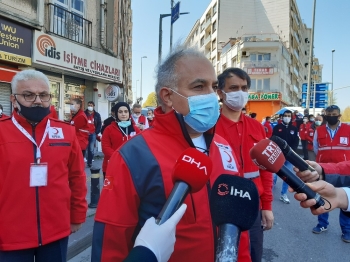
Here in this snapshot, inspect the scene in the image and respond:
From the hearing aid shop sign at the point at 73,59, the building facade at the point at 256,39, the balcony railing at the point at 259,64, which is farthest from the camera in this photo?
the building facade at the point at 256,39

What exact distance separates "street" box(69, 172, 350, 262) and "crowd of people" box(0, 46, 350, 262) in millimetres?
1842

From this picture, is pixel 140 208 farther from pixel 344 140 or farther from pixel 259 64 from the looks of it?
pixel 259 64

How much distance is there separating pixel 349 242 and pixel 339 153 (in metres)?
1.43

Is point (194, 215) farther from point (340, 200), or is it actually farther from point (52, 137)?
point (52, 137)

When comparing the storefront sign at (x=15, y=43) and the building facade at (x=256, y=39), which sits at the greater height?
the building facade at (x=256, y=39)

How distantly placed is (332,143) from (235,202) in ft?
15.8

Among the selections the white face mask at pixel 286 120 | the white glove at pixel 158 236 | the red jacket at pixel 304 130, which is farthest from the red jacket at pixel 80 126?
the red jacket at pixel 304 130

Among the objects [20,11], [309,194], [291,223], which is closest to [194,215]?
[309,194]

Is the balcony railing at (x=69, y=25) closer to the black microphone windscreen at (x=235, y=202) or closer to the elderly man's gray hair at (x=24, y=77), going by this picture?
the elderly man's gray hair at (x=24, y=77)

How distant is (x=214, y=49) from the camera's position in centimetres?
5303

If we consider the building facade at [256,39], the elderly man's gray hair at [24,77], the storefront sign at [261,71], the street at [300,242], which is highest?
the building facade at [256,39]

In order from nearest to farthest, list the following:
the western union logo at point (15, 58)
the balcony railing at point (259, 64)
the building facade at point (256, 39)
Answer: the western union logo at point (15, 58) < the balcony railing at point (259, 64) < the building facade at point (256, 39)

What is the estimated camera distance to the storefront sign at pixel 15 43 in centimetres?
901

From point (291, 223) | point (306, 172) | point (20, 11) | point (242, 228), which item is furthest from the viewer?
point (20, 11)
